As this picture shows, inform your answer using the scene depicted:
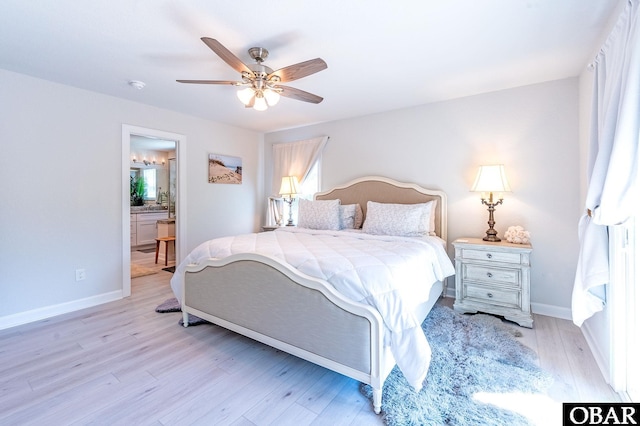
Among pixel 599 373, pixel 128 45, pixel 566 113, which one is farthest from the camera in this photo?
pixel 566 113

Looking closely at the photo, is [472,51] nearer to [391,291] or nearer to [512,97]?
[512,97]

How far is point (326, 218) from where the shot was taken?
3.46 metres

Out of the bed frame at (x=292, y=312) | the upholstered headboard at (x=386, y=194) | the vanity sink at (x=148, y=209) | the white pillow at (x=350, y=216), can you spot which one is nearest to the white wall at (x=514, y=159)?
the upholstered headboard at (x=386, y=194)

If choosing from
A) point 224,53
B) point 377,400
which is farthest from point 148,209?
point 377,400

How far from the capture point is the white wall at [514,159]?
106 inches

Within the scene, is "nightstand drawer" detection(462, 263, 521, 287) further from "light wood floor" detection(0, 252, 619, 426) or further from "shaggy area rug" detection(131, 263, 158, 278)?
"shaggy area rug" detection(131, 263, 158, 278)

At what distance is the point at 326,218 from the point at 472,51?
2.14 m

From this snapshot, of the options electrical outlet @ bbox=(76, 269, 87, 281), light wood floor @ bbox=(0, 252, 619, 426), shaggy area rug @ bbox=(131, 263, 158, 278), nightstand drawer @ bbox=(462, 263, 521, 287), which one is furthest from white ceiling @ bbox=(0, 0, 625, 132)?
shaggy area rug @ bbox=(131, 263, 158, 278)

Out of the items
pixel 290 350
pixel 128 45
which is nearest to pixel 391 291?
pixel 290 350

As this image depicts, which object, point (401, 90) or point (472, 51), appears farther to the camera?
point (401, 90)

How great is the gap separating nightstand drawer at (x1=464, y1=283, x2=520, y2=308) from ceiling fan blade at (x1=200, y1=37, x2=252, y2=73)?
2.75 metres

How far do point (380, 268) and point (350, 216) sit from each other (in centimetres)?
193

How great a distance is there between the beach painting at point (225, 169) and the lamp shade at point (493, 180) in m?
3.39

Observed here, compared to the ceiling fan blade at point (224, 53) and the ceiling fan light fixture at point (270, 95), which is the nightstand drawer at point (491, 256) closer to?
the ceiling fan light fixture at point (270, 95)
